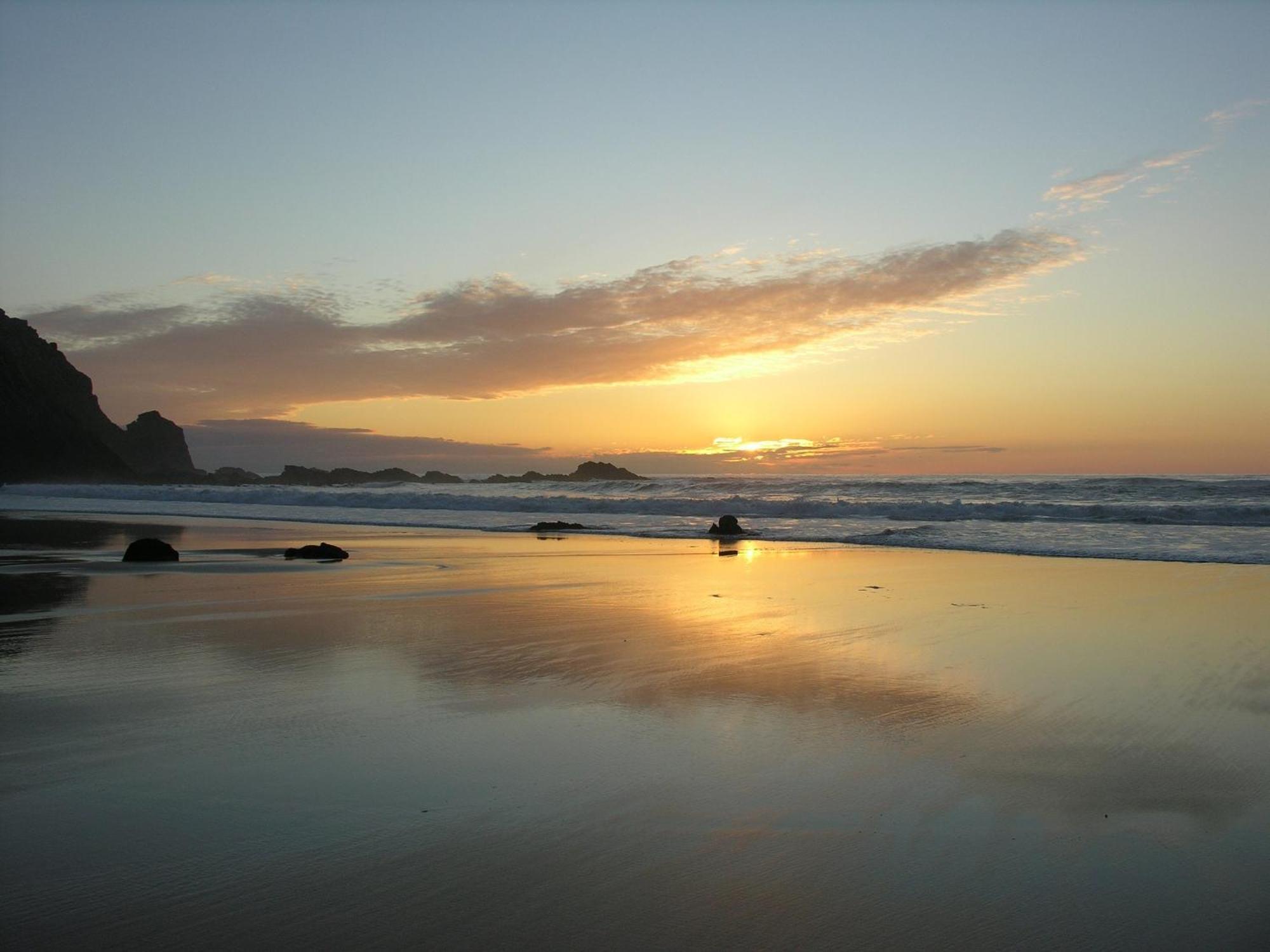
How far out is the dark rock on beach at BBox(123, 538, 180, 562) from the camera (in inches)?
514

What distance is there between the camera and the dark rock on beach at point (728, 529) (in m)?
21.8

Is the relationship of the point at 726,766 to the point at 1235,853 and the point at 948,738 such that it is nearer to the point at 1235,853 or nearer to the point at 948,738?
the point at 948,738

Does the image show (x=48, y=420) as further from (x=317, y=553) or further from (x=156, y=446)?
(x=317, y=553)

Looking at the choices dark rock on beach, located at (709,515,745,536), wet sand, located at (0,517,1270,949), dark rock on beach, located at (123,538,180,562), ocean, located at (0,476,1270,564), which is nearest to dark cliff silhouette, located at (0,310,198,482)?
ocean, located at (0,476,1270,564)

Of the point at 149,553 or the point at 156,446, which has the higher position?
the point at 156,446

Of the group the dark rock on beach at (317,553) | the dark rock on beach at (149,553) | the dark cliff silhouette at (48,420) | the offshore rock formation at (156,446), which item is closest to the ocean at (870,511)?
the dark rock on beach at (317,553)

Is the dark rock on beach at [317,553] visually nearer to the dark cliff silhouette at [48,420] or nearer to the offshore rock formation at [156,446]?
the dark cliff silhouette at [48,420]

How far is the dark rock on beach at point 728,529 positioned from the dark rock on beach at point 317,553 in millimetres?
10316

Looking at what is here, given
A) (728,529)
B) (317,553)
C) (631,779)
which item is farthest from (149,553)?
(728,529)

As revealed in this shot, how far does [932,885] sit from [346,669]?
4291 mm

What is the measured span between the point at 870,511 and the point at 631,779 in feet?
87.1

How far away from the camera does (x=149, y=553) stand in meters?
13.1

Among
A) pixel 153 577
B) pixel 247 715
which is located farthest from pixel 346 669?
pixel 153 577

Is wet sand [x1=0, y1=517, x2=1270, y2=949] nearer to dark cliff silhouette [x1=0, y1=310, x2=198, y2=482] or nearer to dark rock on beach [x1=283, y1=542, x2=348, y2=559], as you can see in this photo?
dark rock on beach [x1=283, y1=542, x2=348, y2=559]
